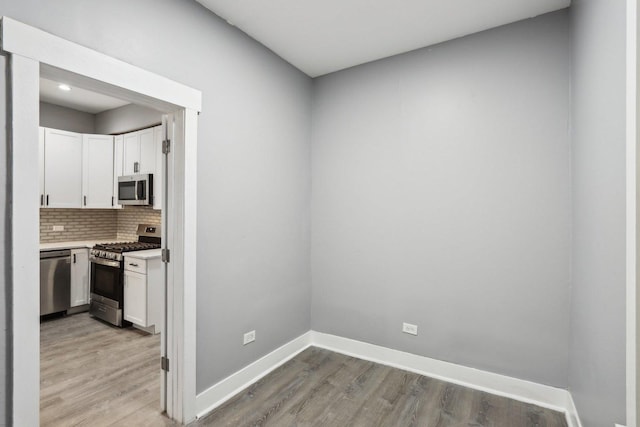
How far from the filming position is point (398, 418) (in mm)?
2189

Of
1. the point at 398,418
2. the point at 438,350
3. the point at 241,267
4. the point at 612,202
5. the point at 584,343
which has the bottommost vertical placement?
the point at 398,418

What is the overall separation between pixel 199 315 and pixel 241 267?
0.48 meters

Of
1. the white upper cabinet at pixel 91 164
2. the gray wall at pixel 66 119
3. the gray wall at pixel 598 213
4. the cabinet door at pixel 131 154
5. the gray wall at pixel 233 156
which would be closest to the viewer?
the gray wall at pixel 598 213

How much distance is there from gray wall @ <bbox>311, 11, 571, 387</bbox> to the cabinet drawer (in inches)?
77.8

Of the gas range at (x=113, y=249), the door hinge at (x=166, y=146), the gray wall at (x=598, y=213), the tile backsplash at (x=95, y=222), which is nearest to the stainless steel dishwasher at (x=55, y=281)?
the gas range at (x=113, y=249)

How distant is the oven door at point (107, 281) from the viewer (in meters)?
3.89

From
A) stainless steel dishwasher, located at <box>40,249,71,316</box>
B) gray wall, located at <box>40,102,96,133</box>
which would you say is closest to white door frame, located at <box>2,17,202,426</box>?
stainless steel dishwasher, located at <box>40,249,71,316</box>

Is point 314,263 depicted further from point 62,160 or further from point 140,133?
point 62,160

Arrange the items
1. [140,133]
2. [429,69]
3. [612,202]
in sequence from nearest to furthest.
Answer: [612,202] → [429,69] → [140,133]

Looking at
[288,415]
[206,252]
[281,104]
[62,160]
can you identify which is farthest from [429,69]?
[62,160]

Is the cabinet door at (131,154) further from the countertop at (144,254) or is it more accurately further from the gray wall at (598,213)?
the gray wall at (598,213)

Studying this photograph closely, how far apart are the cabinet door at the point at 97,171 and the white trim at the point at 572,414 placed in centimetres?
554

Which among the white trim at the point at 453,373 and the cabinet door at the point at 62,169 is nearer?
the white trim at the point at 453,373

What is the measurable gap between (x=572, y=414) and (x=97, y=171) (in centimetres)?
580
